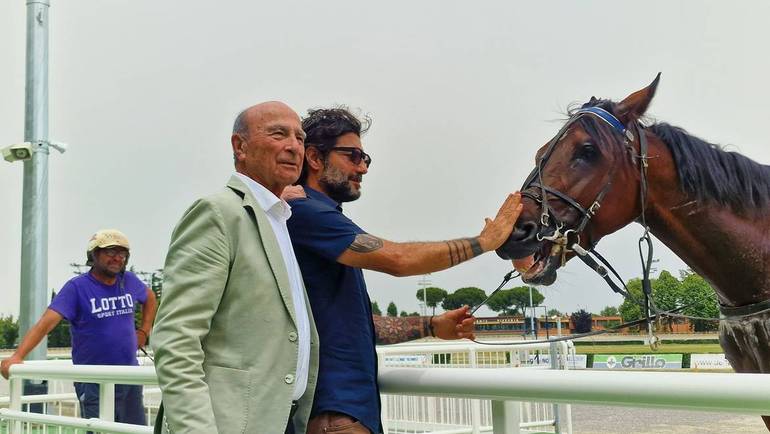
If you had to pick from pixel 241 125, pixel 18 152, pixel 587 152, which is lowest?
pixel 241 125

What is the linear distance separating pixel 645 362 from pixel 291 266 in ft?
94.3

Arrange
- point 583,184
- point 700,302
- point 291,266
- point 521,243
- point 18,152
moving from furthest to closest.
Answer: point 18,152 → point 700,302 → point 583,184 → point 521,243 → point 291,266

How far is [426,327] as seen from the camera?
7.13ft

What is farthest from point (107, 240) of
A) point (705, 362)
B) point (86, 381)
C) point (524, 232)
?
point (705, 362)

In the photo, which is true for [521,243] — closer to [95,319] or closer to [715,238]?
[715,238]

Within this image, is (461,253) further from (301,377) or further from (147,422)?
(147,422)

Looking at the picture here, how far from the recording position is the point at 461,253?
1924 mm

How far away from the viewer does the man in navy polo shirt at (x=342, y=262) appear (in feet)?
5.75

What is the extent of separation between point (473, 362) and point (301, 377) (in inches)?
180

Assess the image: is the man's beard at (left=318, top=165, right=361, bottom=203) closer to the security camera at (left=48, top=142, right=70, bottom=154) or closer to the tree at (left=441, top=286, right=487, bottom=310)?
the tree at (left=441, top=286, right=487, bottom=310)

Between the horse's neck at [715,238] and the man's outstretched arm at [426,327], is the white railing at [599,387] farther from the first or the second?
the horse's neck at [715,238]

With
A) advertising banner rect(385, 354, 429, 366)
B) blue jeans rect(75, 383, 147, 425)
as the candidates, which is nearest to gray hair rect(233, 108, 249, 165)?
blue jeans rect(75, 383, 147, 425)

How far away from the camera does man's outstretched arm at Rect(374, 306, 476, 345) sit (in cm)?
214

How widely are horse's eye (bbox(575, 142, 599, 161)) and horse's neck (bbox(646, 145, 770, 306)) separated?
266 millimetres
